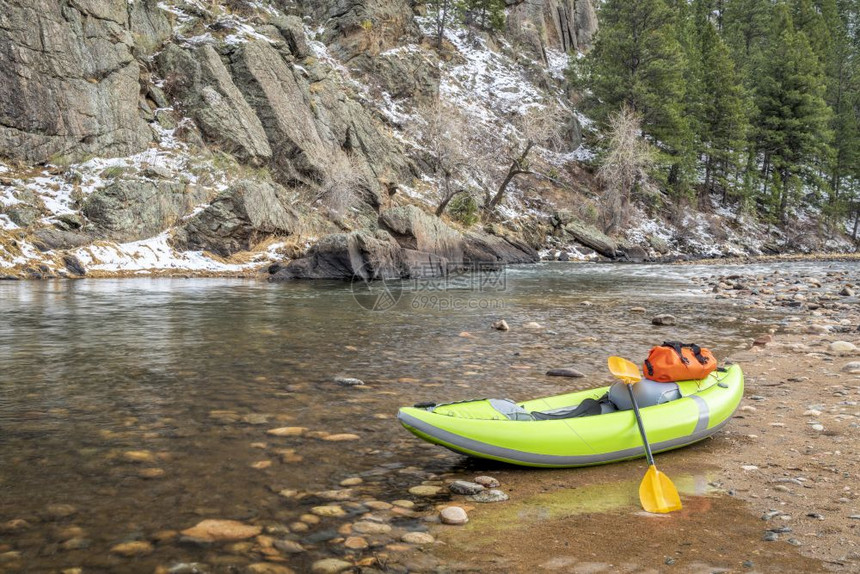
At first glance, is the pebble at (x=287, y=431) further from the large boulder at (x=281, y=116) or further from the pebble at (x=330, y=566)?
the large boulder at (x=281, y=116)

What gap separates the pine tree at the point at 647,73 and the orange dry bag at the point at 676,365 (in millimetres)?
36772

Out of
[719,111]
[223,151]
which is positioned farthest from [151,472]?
[719,111]

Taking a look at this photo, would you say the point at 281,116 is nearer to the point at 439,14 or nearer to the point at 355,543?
the point at 439,14

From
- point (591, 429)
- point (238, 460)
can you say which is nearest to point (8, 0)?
point (238, 460)

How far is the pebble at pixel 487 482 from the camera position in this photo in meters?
3.83

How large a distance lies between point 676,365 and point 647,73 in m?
38.8

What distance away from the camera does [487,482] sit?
3852 mm

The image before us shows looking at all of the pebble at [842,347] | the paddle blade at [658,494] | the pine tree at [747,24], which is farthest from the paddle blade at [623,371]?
the pine tree at [747,24]

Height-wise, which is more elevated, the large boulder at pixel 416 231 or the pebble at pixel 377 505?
the large boulder at pixel 416 231

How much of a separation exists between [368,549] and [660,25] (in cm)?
4391

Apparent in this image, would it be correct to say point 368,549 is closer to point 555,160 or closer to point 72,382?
point 72,382

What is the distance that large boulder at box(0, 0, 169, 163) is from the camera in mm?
20484

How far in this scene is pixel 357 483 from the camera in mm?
3822

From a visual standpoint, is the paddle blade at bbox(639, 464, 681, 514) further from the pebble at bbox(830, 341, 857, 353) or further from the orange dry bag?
the pebble at bbox(830, 341, 857, 353)
